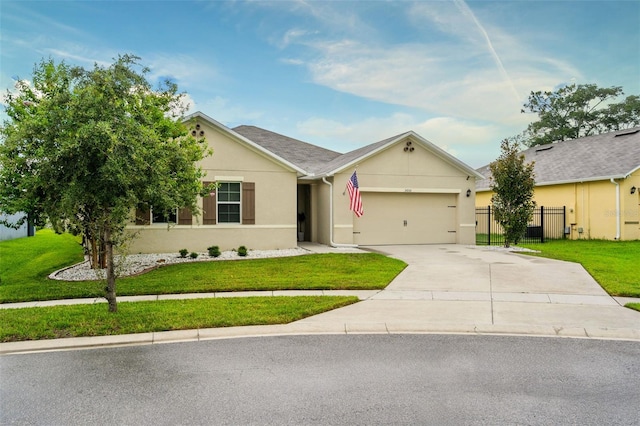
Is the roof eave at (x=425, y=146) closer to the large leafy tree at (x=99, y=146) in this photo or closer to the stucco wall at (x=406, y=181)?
the stucco wall at (x=406, y=181)

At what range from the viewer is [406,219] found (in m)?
19.4

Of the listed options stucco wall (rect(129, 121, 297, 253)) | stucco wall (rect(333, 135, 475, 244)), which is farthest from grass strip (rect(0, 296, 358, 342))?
stucco wall (rect(333, 135, 475, 244))

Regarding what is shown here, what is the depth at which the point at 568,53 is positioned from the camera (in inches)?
677

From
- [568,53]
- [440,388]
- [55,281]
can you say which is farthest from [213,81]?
[440,388]

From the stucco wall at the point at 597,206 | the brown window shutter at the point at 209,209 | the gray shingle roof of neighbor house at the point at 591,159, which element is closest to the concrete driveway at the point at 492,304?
the brown window shutter at the point at 209,209

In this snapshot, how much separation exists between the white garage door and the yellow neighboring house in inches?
185

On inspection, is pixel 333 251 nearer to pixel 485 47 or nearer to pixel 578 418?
pixel 485 47

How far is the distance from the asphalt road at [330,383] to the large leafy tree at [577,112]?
41051 mm

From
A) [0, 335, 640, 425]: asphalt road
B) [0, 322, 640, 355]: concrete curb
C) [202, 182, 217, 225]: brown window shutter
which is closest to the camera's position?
[0, 335, 640, 425]: asphalt road

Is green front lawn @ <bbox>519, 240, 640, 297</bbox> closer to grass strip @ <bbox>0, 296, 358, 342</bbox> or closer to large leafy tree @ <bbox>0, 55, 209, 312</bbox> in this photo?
grass strip @ <bbox>0, 296, 358, 342</bbox>

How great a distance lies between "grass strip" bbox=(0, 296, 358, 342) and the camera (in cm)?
657

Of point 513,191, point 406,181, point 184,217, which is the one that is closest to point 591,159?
point 513,191

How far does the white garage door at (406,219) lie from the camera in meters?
18.9

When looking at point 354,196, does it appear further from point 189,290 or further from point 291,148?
point 291,148
